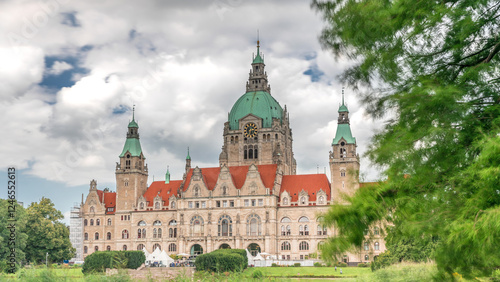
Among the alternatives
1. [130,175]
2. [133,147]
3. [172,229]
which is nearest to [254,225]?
[172,229]

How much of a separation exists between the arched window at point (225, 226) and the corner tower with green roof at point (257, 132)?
48.9 ft

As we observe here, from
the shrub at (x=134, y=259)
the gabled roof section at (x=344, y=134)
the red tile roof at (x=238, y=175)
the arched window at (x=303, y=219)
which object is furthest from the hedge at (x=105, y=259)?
the gabled roof section at (x=344, y=134)

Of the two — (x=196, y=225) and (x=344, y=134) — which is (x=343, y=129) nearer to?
(x=344, y=134)

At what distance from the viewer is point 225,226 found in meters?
93.9

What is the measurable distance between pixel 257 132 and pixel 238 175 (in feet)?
46.5

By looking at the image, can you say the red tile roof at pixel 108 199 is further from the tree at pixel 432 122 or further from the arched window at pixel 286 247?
the tree at pixel 432 122

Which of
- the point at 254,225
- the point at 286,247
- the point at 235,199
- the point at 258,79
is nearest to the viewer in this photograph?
the point at 286,247

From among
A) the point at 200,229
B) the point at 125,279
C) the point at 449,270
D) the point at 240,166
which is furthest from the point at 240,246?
the point at 449,270

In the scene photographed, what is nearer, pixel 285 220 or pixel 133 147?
pixel 285 220

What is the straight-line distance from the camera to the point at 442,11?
373 inches

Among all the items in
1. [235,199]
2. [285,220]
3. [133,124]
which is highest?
[133,124]

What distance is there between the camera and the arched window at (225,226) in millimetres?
93500

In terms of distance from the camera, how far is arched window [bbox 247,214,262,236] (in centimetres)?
9188

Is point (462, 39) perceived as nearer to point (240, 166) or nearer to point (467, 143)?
point (467, 143)
